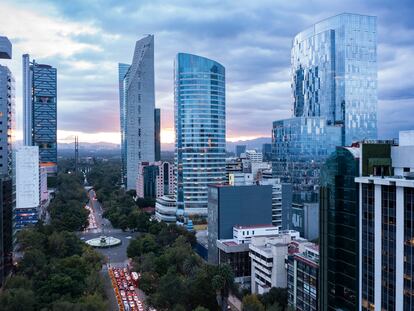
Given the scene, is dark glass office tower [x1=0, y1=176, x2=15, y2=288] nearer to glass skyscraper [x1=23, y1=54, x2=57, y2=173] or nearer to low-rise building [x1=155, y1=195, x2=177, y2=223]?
low-rise building [x1=155, y1=195, x2=177, y2=223]

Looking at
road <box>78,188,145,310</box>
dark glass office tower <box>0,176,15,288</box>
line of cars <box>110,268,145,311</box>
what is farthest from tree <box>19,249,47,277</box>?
line of cars <box>110,268,145,311</box>

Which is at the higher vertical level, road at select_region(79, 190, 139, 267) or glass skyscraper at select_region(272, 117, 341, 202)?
glass skyscraper at select_region(272, 117, 341, 202)

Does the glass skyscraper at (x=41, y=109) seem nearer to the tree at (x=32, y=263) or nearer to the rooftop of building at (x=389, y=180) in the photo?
the tree at (x=32, y=263)

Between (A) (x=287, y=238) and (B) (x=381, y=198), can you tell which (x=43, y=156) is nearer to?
(A) (x=287, y=238)

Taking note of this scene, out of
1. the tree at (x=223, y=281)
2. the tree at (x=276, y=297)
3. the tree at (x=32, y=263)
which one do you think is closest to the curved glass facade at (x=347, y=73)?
A: the tree at (x=276, y=297)

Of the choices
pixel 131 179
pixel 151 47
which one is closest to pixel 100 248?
pixel 131 179
